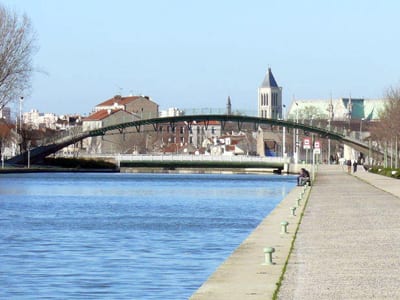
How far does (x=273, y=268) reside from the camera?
22.8 metres

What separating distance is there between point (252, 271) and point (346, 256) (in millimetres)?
3293

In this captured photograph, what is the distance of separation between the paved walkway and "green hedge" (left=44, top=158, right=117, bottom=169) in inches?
4640

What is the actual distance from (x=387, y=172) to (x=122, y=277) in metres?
81.2

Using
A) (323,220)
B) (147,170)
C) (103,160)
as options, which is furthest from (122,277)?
(147,170)

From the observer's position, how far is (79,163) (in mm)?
164000

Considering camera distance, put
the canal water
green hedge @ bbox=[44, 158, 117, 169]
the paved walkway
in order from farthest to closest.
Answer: green hedge @ bbox=[44, 158, 117, 169], the canal water, the paved walkway

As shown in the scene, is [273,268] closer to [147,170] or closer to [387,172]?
[387,172]

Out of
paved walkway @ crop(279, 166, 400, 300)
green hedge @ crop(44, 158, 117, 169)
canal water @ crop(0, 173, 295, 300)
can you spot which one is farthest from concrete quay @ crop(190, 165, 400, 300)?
green hedge @ crop(44, 158, 117, 169)

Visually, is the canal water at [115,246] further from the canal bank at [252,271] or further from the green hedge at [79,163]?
the green hedge at [79,163]

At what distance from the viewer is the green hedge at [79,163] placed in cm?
16052

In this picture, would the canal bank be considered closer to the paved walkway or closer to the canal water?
the paved walkway

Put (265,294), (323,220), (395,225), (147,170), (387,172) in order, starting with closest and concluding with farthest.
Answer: (265,294)
(395,225)
(323,220)
(387,172)
(147,170)

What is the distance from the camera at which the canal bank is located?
64.0 ft

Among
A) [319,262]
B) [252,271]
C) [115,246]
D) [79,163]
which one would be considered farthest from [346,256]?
[79,163]
